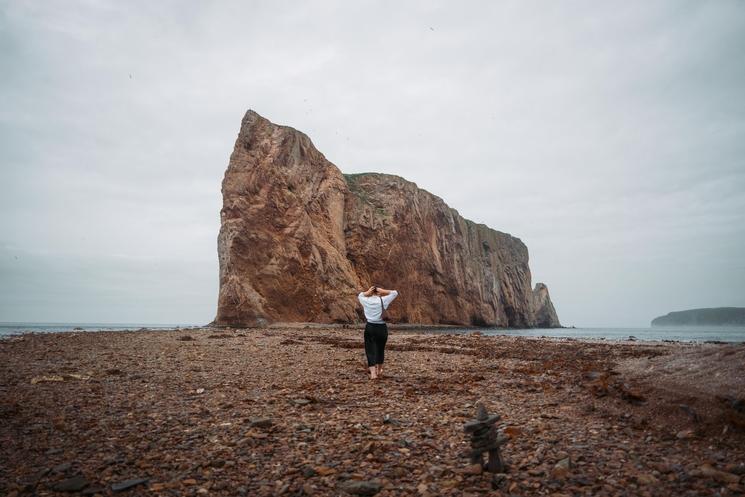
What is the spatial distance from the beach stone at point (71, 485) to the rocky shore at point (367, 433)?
0.01 m

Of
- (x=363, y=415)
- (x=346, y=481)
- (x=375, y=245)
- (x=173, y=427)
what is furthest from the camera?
(x=375, y=245)

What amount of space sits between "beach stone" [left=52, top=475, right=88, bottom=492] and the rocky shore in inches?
0.4

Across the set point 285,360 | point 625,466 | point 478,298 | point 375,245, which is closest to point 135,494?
point 625,466

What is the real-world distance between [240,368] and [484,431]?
24.6ft

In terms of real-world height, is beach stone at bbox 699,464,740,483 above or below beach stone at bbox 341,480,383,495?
above

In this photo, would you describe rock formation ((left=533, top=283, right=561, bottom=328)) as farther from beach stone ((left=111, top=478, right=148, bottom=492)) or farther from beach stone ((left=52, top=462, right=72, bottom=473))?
beach stone ((left=52, top=462, right=72, bottom=473))

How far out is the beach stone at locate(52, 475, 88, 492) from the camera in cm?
333

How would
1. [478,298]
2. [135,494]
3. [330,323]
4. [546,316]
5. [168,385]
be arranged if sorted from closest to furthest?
[135,494] < [168,385] < [330,323] < [478,298] < [546,316]

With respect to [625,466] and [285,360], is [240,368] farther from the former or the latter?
[625,466]

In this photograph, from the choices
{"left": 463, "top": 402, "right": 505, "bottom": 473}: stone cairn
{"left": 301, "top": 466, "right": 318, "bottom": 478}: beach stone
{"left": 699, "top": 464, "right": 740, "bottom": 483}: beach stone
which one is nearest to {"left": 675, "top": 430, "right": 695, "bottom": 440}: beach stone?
{"left": 699, "top": 464, "right": 740, "bottom": 483}: beach stone

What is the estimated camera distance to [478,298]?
67.4 metres

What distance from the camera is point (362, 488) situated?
3.44 metres

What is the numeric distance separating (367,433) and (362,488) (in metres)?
1.40

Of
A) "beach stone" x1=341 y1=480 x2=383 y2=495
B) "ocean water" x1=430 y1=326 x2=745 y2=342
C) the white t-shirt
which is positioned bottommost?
"ocean water" x1=430 y1=326 x2=745 y2=342
